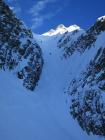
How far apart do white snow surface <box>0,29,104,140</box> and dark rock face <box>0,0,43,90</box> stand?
1.55m

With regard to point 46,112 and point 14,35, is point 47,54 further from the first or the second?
point 46,112

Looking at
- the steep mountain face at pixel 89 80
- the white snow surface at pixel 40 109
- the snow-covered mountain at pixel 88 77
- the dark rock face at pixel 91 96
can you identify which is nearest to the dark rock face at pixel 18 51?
the white snow surface at pixel 40 109

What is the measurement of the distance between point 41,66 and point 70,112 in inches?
579

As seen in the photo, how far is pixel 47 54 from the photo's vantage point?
5250 cm

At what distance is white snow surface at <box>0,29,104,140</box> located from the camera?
23047 millimetres

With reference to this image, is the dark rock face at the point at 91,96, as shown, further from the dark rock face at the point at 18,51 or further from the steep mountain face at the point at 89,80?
the dark rock face at the point at 18,51

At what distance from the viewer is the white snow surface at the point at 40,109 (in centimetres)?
2305

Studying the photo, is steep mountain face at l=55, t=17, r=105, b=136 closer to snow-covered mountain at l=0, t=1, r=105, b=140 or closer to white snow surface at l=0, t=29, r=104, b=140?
Answer: snow-covered mountain at l=0, t=1, r=105, b=140

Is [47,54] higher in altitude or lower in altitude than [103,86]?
higher

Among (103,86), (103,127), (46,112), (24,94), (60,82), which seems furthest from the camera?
(60,82)

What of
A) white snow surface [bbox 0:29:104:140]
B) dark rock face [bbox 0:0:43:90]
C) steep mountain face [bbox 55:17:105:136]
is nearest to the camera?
white snow surface [bbox 0:29:104:140]

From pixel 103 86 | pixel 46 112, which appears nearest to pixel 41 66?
pixel 46 112

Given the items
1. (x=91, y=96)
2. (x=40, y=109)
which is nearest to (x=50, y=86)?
(x=40, y=109)

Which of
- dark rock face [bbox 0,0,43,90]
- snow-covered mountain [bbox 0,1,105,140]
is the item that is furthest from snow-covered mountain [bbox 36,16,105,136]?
dark rock face [bbox 0,0,43,90]
